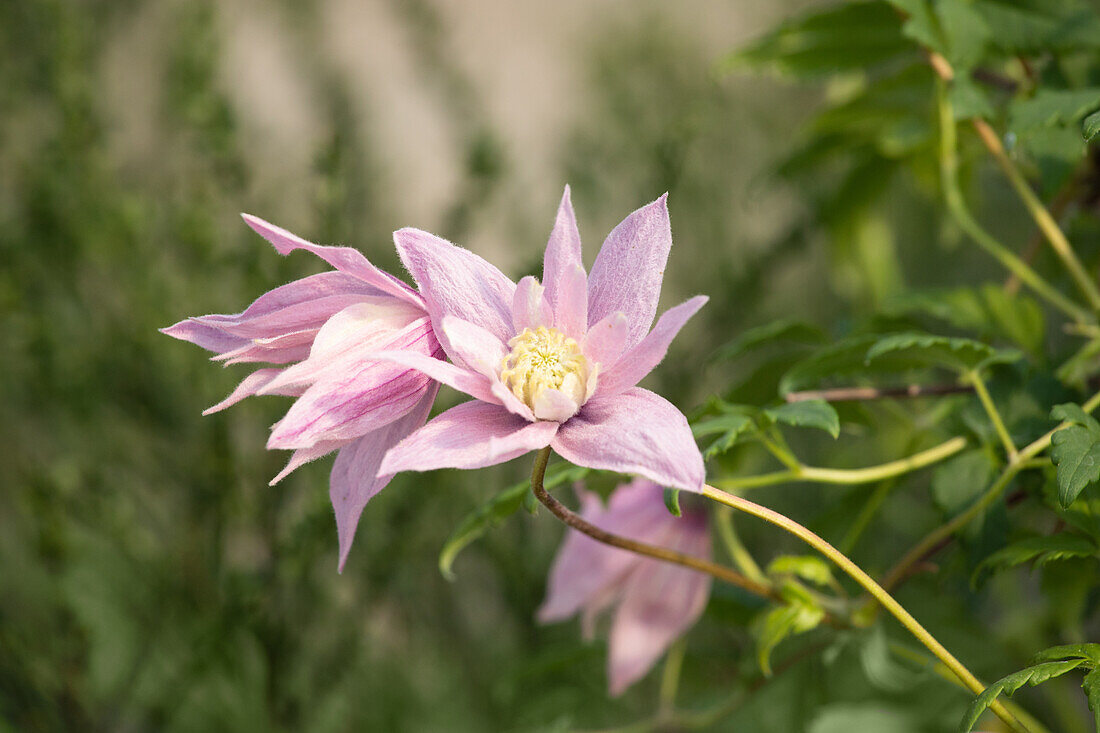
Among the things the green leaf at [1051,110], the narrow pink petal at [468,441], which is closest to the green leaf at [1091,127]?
the green leaf at [1051,110]

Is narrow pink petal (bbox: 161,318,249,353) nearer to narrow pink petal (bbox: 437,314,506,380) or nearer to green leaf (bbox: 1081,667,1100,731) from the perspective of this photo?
narrow pink petal (bbox: 437,314,506,380)

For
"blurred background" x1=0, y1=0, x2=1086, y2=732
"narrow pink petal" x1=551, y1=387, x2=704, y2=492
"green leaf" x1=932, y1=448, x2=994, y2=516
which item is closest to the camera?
"narrow pink petal" x1=551, y1=387, x2=704, y2=492

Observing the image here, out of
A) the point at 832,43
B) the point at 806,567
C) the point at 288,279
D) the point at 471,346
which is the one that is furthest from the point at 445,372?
the point at 288,279

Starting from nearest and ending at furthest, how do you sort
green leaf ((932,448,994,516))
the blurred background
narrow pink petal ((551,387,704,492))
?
narrow pink petal ((551,387,704,492))
green leaf ((932,448,994,516))
the blurred background

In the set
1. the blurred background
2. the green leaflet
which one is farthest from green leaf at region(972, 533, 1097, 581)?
the blurred background

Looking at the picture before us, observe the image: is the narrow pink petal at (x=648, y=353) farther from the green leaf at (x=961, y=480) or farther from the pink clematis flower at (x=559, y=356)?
the green leaf at (x=961, y=480)

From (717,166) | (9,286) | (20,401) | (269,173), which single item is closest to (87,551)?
(9,286)

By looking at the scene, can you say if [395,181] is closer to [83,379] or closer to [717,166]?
[717,166]
